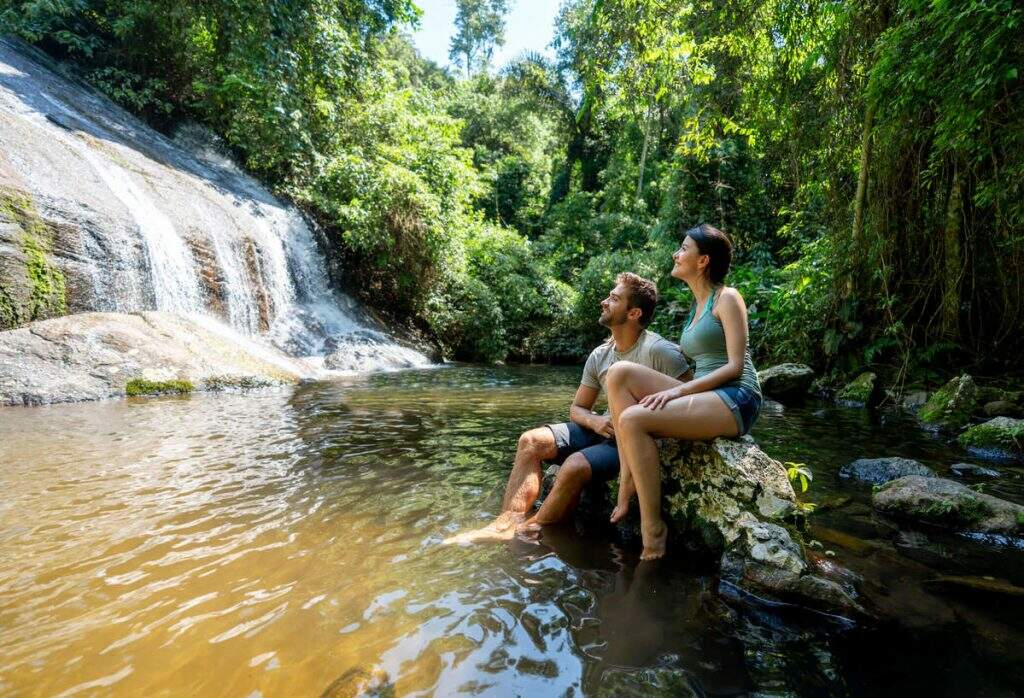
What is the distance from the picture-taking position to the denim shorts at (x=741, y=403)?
9.87 ft

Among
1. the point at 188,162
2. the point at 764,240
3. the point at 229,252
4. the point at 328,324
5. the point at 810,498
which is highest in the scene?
the point at 188,162

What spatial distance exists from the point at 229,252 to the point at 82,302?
362 centimetres

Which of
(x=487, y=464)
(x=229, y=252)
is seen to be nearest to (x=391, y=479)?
(x=487, y=464)

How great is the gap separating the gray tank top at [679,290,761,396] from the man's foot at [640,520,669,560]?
2.89ft

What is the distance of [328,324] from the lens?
13688 mm

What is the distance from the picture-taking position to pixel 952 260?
735 cm

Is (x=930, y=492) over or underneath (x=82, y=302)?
underneath

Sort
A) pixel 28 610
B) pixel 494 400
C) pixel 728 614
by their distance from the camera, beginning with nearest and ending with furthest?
1. pixel 28 610
2. pixel 728 614
3. pixel 494 400

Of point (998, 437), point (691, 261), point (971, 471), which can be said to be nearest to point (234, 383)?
point (691, 261)

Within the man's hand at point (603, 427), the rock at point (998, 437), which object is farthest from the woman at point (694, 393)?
the rock at point (998, 437)

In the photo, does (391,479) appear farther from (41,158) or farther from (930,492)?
(41,158)

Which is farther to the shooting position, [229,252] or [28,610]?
[229,252]

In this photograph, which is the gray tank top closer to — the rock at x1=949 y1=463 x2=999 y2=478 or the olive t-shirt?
the olive t-shirt

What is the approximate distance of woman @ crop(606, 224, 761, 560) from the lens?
2980 mm
